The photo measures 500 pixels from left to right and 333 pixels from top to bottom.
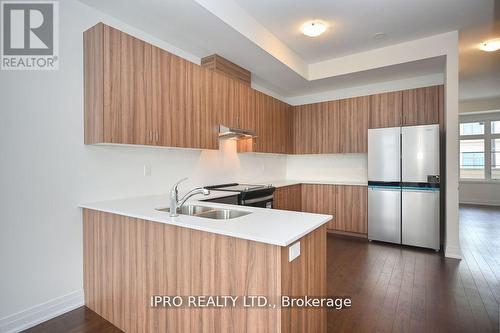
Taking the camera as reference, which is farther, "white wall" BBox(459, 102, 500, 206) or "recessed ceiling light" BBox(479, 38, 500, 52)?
"white wall" BBox(459, 102, 500, 206)

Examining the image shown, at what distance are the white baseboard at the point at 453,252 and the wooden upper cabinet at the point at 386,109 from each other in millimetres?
1936

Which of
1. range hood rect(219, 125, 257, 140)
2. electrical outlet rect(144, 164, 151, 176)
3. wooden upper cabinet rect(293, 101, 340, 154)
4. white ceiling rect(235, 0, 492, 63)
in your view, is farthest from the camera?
wooden upper cabinet rect(293, 101, 340, 154)

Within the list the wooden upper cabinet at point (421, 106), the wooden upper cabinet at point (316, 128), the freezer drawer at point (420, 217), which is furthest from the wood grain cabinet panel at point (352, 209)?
the wooden upper cabinet at point (421, 106)

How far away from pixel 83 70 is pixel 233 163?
240 cm

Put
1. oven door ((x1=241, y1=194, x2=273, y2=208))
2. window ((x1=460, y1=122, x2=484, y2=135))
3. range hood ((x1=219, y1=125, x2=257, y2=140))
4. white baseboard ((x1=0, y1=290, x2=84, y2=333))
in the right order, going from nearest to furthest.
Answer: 1. white baseboard ((x1=0, y1=290, x2=84, y2=333))
2. oven door ((x1=241, y1=194, x2=273, y2=208))
3. range hood ((x1=219, y1=125, x2=257, y2=140))
4. window ((x1=460, y1=122, x2=484, y2=135))

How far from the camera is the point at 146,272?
5.71 feet

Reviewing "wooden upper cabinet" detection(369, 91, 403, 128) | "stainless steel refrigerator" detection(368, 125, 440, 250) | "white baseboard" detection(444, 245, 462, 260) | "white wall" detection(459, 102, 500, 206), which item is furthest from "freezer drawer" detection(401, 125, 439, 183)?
"white wall" detection(459, 102, 500, 206)

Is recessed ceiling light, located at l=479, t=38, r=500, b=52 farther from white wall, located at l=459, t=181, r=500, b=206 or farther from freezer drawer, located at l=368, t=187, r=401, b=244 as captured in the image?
white wall, located at l=459, t=181, r=500, b=206

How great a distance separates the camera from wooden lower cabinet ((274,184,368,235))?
4.24 meters

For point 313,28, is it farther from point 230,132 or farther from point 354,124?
point 354,124

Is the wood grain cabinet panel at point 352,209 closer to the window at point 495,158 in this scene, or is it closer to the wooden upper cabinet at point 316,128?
the wooden upper cabinet at point 316,128

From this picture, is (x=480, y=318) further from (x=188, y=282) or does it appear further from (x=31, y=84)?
(x=31, y=84)

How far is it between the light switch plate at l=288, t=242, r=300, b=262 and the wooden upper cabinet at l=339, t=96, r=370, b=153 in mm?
3636

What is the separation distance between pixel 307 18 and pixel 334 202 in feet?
9.71
